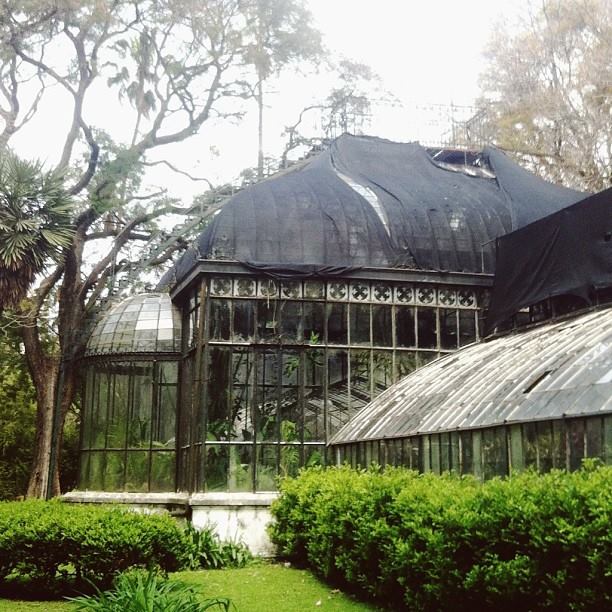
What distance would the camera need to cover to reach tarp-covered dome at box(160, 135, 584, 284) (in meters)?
17.1

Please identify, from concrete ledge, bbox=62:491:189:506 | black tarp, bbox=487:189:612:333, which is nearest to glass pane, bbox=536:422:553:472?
black tarp, bbox=487:189:612:333

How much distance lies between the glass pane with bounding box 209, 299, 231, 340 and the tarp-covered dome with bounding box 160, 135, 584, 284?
3.03 ft

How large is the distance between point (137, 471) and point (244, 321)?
4.15m

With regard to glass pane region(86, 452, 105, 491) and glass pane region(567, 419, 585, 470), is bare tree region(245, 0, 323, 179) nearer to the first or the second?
glass pane region(86, 452, 105, 491)

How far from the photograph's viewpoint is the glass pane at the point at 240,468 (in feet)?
52.6

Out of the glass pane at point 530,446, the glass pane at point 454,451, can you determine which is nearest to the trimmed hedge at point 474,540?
the glass pane at point 454,451

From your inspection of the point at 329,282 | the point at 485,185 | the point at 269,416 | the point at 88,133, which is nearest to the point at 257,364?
the point at 269,416

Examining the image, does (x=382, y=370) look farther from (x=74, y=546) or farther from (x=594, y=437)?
(x=594, y=437)

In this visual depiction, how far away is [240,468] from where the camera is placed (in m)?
16.1

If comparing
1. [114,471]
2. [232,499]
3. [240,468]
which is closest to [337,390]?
[240,468]

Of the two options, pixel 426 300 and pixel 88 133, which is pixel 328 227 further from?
pixel 88 133

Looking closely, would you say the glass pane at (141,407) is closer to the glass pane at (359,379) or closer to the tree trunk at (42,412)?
the glass pane at (359,379)

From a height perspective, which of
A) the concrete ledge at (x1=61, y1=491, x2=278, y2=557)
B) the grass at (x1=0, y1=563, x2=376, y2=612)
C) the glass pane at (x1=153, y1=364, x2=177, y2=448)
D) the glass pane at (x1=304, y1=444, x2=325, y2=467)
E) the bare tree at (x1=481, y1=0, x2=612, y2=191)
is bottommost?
the grass at (x1=0, y1=563, x2=376, y2=612)

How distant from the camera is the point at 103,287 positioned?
25.3 metres
